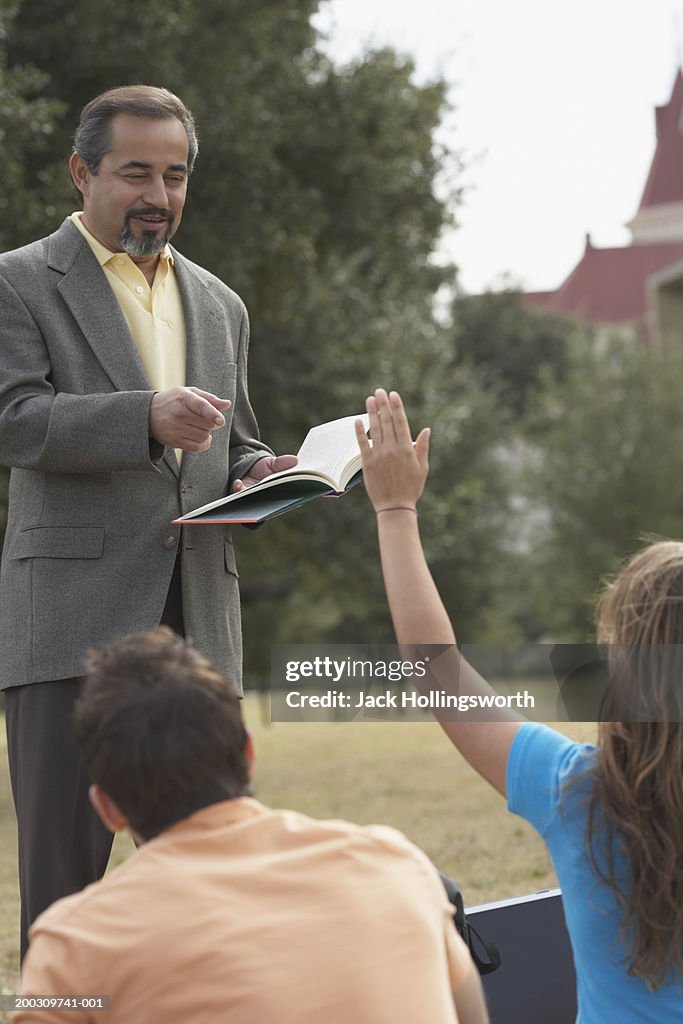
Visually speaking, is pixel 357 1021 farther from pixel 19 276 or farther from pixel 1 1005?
pixel 1 1005

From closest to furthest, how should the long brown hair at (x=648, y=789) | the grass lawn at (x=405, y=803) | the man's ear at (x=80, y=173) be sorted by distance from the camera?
the long brown hair at (x=648, y=789) → the man's ear at (x=80, y=173) → the grass lawn at (x=405, y=803)

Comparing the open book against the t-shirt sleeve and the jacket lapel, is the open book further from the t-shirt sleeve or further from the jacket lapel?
the t-shirt sleeve

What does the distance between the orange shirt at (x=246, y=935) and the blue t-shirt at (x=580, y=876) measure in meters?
0.31

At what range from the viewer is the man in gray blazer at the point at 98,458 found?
2.50 m

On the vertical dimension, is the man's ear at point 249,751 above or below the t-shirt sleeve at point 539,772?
above

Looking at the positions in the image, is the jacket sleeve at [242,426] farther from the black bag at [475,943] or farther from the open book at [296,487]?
the black bag at [475,943]

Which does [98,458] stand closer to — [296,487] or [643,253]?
[296,487]

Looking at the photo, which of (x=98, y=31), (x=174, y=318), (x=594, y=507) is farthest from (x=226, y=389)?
(x=594, y=507)

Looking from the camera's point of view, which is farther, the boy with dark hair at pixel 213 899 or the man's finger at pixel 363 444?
the man's finger at pixel 363 444

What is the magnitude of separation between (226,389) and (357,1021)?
164cm

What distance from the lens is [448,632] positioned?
190cm

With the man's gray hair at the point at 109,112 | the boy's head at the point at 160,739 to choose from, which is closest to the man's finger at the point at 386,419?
the boy's head at the point at 160,739

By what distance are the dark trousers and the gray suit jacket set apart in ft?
0.22

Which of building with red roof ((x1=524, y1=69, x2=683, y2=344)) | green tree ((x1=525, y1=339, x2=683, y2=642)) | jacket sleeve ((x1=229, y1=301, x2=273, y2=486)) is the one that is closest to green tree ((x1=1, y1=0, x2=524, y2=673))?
jacket sleeve ((x1=229, y1=301, x2=273, y2=486))
